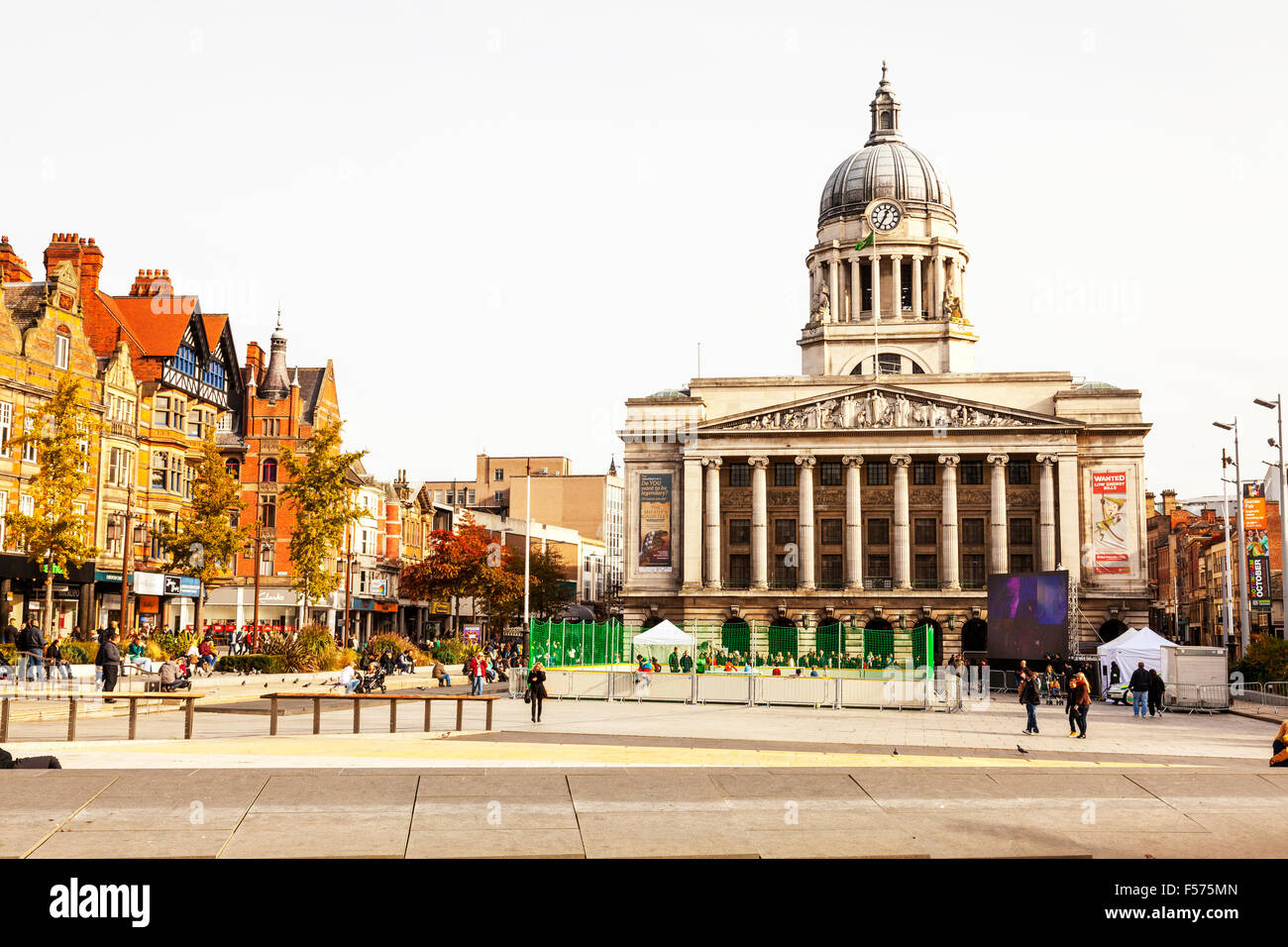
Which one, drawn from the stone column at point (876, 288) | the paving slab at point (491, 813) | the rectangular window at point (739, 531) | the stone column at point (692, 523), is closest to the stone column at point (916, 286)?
the stone column at point (876, 288)

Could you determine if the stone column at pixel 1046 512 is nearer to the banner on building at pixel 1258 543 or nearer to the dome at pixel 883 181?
the banner on building at pixel 1258 543

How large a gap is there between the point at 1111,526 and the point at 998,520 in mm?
7294

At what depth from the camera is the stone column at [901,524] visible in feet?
291

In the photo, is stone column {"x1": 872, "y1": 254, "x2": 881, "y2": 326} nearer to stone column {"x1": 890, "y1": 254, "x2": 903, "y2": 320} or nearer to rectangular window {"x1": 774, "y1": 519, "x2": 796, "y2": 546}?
stone column {"x1": 890, "y1": 254, "x2": 903, "y2": 320}

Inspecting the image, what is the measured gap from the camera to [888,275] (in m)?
109

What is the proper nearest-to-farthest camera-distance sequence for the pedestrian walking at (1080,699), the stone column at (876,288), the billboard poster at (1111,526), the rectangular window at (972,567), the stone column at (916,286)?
the pedestrian walking at (1080,699) < the billboard poster at (1111,526) < the rectangular window at (972,567) < the stone column at (876,288) < the stone column at (916,286)

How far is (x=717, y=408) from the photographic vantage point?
3836 inches

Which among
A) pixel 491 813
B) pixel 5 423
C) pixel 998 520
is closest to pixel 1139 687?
pixel 491 813

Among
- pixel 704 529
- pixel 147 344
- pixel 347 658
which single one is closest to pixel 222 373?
pixel 147 344

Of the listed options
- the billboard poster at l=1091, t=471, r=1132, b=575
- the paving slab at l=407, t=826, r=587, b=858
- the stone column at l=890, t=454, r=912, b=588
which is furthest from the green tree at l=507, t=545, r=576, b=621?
the paving slab at l=407, t=826, r=587, b=858

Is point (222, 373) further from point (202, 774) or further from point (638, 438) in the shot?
point (202, 774)

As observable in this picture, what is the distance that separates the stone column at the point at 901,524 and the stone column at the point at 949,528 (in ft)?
7.97

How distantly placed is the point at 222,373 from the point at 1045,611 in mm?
48281

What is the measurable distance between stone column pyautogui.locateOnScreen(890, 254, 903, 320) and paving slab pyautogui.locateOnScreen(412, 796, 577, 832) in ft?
316
